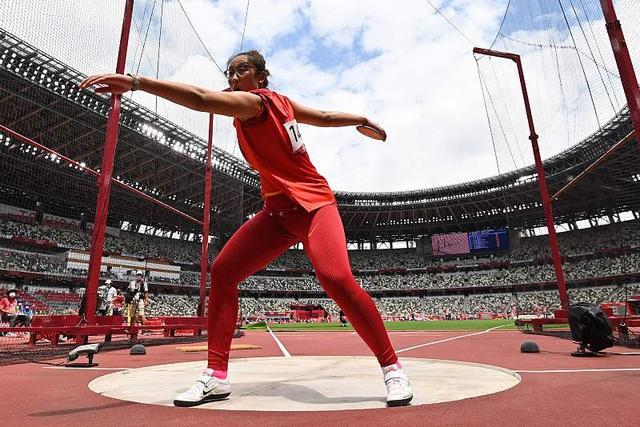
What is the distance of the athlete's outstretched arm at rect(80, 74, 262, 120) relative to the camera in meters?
1.77

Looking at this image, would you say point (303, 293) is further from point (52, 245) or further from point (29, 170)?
point (29, 170)

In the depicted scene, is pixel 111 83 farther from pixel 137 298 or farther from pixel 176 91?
pixel 137 298

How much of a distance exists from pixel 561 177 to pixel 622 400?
3541cm

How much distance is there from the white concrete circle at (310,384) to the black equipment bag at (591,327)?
6.08 feet

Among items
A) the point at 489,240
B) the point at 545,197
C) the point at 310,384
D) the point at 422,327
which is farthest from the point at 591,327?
the point at 489,240

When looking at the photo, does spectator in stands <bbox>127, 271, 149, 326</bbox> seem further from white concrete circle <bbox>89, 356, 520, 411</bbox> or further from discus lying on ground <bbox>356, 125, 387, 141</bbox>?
discus lying on ground <bbox>356, 125, 387, 141</bbox>

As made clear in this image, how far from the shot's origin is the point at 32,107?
73.4ft

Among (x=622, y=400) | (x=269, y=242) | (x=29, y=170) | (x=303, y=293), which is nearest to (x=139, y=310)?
(x=269, y=242)

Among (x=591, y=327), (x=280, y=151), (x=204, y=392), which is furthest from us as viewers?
(x=591, y=327)

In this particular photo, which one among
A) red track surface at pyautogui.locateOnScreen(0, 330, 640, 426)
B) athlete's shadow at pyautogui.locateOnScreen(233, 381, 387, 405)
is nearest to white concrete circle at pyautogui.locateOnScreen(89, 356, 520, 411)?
athlete's shadow at pyautogui.locateOnScreen(233, 381, 387, 405)

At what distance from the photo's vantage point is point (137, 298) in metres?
11.6

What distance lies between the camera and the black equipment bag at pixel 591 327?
4.61 m

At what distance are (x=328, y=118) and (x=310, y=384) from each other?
1.85 m

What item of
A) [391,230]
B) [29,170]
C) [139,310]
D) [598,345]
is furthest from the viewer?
[391,230]
